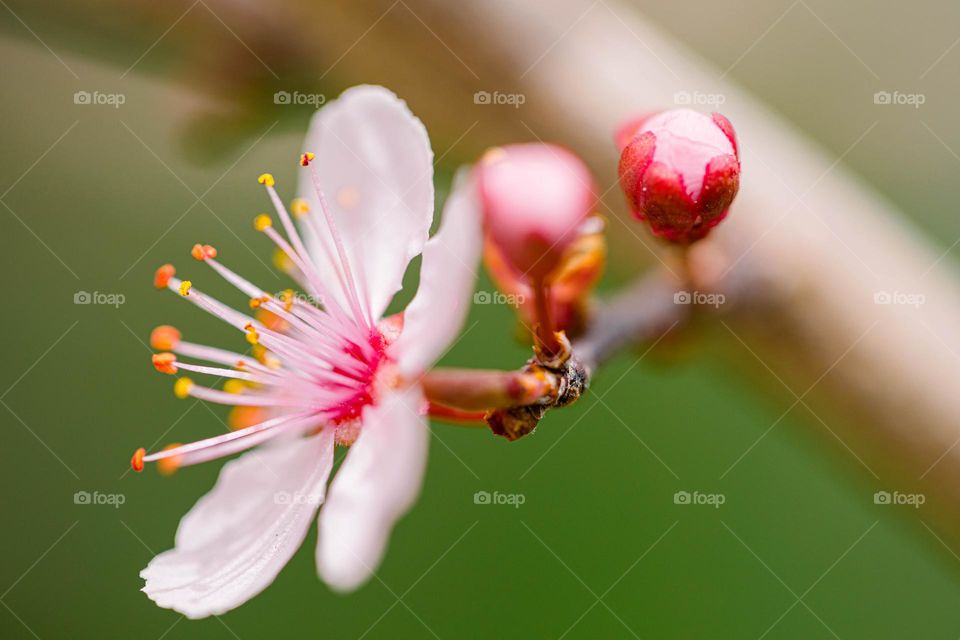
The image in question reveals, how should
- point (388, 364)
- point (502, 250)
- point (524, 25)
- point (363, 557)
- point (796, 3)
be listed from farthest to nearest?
point (796, 3) → point (524, 25) → point (388, 364) → point (502, 250) → point (363, 557)

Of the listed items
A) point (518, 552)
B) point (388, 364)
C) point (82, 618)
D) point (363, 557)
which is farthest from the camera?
point (82, 618)

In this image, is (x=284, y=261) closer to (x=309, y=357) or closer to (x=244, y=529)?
(x=309, y=357)

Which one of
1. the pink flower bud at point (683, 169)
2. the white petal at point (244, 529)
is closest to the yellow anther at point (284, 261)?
the white petal at point (244, 529)

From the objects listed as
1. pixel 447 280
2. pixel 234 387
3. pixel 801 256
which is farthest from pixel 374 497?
pixel 801 256

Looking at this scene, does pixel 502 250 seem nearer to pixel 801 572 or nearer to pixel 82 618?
pixel 801 572

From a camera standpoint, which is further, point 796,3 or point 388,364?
point 796,3

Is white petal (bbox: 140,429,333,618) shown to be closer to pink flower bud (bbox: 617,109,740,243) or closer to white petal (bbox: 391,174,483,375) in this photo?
white petal (bbox: 391,174,483,375)

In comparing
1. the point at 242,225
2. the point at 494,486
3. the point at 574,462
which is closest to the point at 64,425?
the point at 242,225
